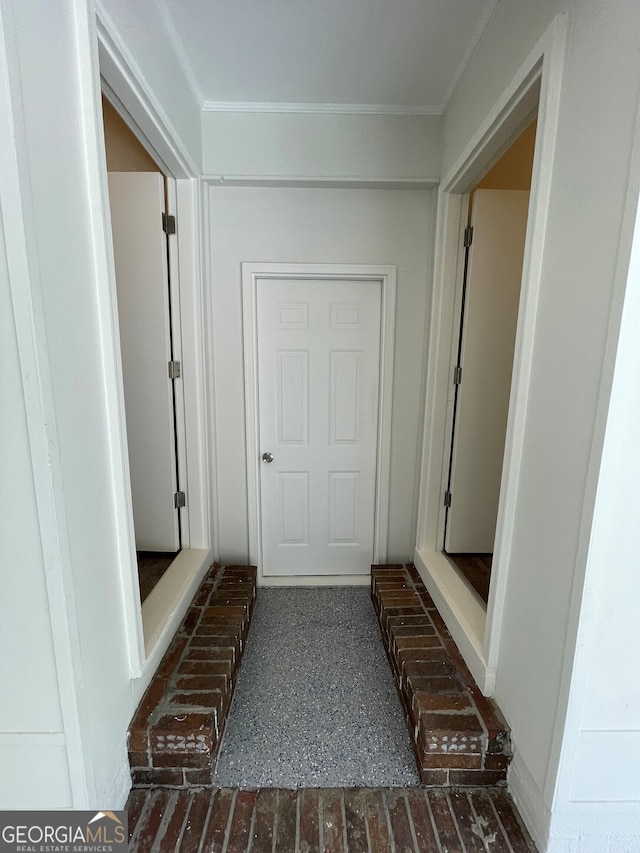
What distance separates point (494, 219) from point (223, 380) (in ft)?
5.59

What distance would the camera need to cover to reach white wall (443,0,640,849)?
37.1 inches

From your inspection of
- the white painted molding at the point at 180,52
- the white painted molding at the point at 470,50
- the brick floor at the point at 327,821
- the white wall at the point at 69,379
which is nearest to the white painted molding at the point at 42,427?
the white wall at the point at 69,379

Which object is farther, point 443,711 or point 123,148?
point 123,148

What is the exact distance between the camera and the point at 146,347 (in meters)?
2.09

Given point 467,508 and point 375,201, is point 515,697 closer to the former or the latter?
point 467,508

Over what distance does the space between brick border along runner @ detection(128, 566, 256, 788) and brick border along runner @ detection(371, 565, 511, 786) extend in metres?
0.70

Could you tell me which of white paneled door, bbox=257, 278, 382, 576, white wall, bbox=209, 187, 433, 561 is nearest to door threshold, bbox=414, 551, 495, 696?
white paneled door, bbox=257, 278, 382, 576

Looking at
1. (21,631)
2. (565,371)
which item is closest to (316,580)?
(21,631)

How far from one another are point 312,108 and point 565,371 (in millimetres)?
1892

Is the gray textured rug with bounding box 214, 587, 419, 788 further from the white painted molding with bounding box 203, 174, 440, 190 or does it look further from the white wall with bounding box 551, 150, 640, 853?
the white painted molding with bounding box 203, 174, 440, 190

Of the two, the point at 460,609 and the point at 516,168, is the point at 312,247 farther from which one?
the point at 460,609

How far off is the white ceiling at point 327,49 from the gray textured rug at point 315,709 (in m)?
2.67

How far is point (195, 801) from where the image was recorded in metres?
1.29

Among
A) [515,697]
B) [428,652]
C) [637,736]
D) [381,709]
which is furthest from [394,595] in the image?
[637,736]
